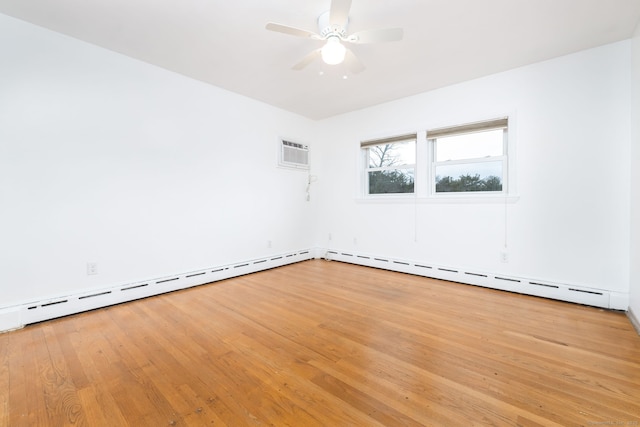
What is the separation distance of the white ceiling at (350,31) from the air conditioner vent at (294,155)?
1.24m

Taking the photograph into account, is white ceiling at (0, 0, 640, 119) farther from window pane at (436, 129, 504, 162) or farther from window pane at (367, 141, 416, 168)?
window pane at (367, 141, 416, 168)

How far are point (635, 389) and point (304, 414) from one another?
184 centimetres

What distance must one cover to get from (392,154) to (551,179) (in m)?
2.03

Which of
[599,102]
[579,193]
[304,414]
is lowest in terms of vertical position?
[304,414]

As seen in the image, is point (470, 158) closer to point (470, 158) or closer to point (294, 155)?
point (470, 158)

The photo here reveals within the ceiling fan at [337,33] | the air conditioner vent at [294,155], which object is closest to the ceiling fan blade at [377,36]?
the ceiling fan at [337,33]

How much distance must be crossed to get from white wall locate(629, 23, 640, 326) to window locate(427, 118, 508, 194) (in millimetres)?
1006

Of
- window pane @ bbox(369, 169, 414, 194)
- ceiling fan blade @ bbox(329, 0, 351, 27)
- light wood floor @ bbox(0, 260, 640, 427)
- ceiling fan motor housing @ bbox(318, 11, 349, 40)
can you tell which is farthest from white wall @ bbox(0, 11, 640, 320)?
ceiling fan blade @ bbox(329, 0, 351, 27)

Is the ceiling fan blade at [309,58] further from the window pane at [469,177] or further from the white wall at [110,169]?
the window pane at [469,177]

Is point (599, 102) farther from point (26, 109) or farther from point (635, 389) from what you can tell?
point (26, 109)

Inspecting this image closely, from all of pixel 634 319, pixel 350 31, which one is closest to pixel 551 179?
pixel 634 319

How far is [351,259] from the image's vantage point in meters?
4.65

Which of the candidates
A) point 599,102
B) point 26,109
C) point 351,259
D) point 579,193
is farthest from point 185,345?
point 599,102

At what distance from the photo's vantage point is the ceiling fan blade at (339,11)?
69.6 inches
